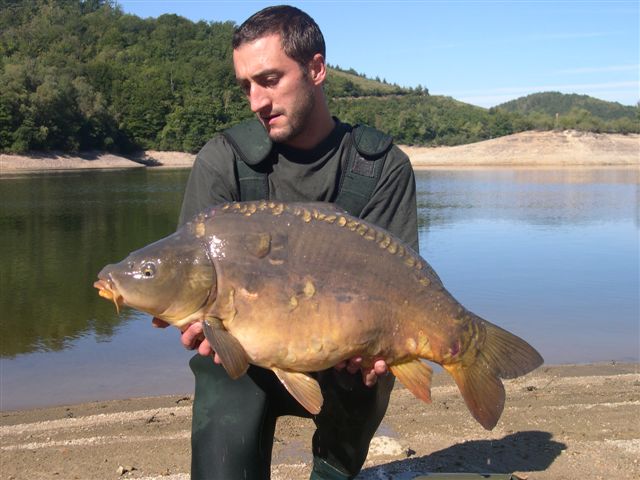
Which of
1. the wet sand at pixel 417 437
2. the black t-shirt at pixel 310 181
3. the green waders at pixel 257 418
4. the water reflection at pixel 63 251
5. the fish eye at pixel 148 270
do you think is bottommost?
the water reflection at pixel 63 251

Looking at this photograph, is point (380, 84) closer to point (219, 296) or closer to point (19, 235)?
point (19, 235)

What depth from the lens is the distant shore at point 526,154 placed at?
81.5 meters

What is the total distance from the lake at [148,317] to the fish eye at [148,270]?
463 cm

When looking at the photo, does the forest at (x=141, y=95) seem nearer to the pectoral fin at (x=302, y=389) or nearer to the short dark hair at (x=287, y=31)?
the short dark hair at (x=287, y=31)

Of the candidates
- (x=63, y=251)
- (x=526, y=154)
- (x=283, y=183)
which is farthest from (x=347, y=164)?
(x=526, y=154)

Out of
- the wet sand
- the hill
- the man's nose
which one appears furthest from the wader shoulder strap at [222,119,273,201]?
the hill

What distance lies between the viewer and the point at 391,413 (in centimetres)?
620

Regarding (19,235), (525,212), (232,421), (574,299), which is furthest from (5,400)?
(525,212)

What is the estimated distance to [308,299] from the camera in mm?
3076

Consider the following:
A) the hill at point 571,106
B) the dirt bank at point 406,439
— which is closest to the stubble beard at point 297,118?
the dirt bank at point 406,439

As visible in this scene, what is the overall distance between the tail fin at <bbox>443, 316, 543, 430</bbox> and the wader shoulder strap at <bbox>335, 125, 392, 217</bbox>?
0.92 meters

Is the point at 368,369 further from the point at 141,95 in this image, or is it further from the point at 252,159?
the point at 141,95

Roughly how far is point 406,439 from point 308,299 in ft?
8.99

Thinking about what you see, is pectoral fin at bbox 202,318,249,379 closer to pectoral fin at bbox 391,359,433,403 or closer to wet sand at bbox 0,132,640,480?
Result: pectoral fin at bbox 391,359,433,403
